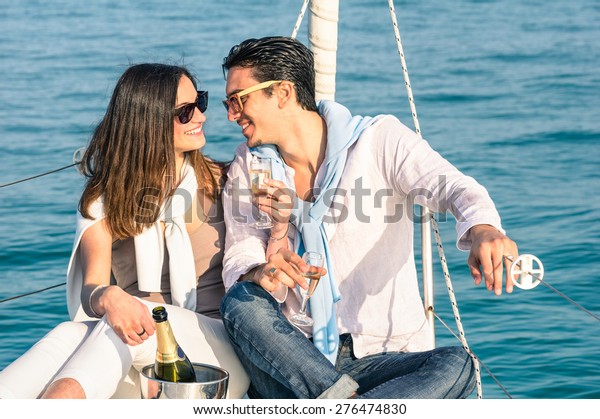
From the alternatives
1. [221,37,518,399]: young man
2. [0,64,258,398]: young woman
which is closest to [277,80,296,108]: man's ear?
[221,37,518,399]: young man

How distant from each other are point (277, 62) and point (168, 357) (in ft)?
3.55

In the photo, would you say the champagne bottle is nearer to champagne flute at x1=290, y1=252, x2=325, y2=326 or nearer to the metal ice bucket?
the metal ice bucket

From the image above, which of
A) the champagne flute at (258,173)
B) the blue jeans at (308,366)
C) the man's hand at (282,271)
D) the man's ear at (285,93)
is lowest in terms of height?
the blue jeans at (308,366)

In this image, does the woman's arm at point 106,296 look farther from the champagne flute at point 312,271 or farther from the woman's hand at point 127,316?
the champagne flute at point 312,271

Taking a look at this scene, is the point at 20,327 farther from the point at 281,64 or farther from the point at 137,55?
the point at 137,55

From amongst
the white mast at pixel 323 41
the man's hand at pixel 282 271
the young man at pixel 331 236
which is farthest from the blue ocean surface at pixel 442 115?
the man's hand at pixel 282 271

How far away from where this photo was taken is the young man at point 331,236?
3008mm

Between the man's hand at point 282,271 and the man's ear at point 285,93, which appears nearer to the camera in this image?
the man's hand at point 282,271

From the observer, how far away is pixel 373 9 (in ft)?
56.3

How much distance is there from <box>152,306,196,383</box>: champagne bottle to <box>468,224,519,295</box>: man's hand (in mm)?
855

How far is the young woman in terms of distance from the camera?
3238mm

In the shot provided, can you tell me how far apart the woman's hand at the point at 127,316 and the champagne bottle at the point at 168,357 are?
3.7 inches

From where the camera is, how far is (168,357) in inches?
117

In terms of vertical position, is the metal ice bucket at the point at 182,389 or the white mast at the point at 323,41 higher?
the white mast at the point at 323,41
